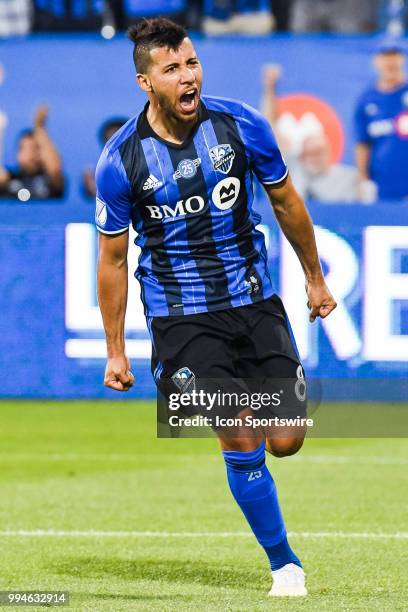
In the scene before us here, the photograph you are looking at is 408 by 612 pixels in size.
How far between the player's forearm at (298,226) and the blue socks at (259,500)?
762mm

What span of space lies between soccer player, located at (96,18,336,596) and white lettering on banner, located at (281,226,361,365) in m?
5.77

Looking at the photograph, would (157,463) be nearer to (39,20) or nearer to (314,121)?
(314,121)

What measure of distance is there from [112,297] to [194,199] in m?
0.50

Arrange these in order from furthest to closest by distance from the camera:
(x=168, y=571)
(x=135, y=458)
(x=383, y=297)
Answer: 1. (x=383, y=297)
2. (x=135, y=458)
3. (x=168, y=571)

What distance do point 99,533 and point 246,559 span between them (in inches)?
38.0

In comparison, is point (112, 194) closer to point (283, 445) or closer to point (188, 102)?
point (188, 102)

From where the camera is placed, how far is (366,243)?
11328mm

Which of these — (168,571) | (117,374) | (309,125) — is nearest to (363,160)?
(309,125)

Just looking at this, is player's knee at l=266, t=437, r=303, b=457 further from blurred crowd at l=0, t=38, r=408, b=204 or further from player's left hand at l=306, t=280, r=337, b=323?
blurred crowd at l=0, t=38, r=408, b=204

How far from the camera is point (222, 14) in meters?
15.2

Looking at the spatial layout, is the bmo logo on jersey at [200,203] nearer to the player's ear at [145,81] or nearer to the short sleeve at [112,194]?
the short sleeve at [112,194]

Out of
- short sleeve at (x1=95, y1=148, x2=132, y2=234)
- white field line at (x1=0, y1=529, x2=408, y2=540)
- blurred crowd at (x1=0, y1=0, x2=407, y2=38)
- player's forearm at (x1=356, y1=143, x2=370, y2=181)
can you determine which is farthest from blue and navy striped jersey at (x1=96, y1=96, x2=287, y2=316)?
blurred crowd at (x1=0, y1=0, x2=407, y2=38)

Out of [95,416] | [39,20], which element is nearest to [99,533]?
[95,416]

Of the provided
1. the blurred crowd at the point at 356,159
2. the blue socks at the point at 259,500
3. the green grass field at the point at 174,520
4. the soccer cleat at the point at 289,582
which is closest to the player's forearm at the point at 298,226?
the blue socks at the point at 259,500
